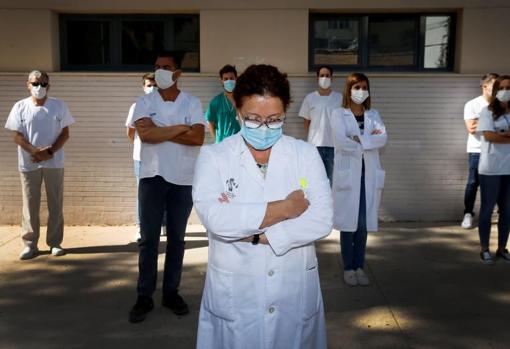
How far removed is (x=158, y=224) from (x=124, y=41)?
426cm

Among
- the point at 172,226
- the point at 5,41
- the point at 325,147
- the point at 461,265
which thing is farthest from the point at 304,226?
the point at 5,41

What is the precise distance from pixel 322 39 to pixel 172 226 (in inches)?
171

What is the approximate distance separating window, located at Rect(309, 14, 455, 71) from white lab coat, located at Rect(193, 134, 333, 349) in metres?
5.55

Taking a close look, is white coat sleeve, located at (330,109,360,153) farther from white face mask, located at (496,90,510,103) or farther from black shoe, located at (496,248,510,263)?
black shoe, located at (496,248,510,263)

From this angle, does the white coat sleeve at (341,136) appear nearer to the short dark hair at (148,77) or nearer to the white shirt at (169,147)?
the white shirt at (169,147)

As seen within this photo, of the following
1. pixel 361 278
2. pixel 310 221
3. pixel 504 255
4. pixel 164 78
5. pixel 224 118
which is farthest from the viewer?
pixel 224 118

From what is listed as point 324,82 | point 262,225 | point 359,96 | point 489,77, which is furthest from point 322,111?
point 262,225

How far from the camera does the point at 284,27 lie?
7.75 metres

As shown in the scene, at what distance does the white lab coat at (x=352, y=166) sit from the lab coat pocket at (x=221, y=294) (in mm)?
2851

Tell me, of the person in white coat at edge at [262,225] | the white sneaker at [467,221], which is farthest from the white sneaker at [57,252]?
the white sneaker at [467,221]

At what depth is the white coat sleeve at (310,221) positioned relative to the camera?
8.59ft

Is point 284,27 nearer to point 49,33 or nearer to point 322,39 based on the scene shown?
point 322,39

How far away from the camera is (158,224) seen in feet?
15.5

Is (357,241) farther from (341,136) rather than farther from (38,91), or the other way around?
(38,91)
